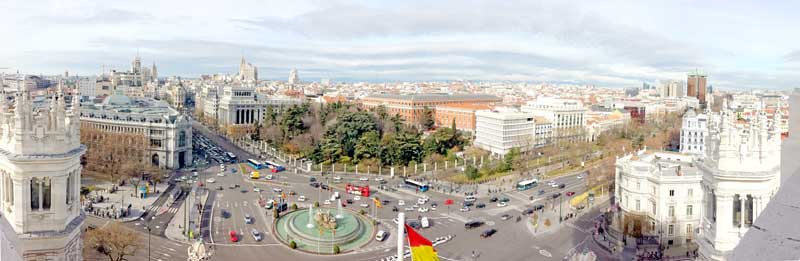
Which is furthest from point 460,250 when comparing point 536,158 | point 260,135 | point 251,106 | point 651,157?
point 251,106

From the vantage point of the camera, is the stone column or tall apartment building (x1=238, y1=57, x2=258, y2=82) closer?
the stone column

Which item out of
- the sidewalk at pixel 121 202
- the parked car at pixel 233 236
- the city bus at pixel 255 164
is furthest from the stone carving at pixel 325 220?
the city bus at pixel 255 164

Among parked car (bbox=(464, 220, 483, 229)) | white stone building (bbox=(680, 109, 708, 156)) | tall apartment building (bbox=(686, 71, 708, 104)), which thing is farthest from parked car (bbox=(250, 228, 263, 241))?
tall apartment building (bbox=(686, 71, 708, 104))

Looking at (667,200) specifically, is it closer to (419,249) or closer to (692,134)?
(419,249)

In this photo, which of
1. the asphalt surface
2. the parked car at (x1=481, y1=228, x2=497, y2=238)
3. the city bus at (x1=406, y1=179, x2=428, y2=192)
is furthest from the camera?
the city bus at (x1=406, y1=179, x2=428, y2=192)

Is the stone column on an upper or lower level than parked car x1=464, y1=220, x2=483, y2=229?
upper

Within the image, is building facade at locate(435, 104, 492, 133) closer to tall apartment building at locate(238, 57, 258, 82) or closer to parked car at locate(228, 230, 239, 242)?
parked car at locate(228, 230, 239, 242)

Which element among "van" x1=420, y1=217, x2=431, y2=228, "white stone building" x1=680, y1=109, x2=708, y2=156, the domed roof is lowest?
"van" x1=420, y1=217, x2=431, y2=228

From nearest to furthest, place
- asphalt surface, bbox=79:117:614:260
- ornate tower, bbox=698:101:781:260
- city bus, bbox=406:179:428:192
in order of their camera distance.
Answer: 1. ornate tower, bbox=698:101:781:260
2. asphalt surface, bbox=79:117:614:260
3. city bus, bbox=406:179:428:192

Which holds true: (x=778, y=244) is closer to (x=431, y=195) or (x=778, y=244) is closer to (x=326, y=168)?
(x=431, y=195)
